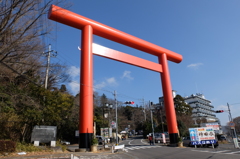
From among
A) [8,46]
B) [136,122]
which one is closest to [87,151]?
[8,46]

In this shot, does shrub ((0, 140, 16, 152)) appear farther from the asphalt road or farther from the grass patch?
the asphalt road

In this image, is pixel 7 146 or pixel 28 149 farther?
pixel 28 149

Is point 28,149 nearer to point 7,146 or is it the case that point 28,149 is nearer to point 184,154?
point 7,146

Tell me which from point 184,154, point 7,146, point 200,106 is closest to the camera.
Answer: point 7,146

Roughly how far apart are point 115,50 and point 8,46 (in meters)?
9.57

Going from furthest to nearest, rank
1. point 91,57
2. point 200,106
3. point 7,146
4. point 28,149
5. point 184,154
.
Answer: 1. point 200,106
2. point 91,57
3. point 184,154
4. point 28,149
5. point 7,146

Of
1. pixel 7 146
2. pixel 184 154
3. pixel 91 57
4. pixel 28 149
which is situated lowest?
pixel 184 154

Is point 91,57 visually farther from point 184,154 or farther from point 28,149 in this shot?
point 184,154

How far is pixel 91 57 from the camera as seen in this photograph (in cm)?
1361

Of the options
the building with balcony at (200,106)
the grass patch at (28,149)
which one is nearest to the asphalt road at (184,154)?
the grass patch at (28,149)

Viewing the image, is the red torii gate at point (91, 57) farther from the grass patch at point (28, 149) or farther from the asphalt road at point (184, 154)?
the asphalt road at point (184, 154)

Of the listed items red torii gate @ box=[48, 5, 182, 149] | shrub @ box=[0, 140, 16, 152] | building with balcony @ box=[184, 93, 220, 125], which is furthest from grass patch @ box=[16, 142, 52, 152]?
building with balcony @ box=[184, 93, 220, 125]

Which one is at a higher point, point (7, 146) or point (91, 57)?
point (91, 57)

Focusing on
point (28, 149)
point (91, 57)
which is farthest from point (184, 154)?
point (91, 57)
